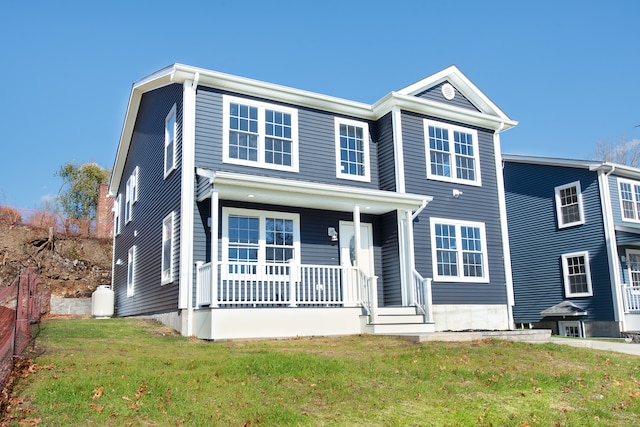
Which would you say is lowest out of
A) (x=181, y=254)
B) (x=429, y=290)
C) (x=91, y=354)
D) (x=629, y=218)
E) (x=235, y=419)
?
(x=235, y=419)

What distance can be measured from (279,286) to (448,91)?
8735 millimetres

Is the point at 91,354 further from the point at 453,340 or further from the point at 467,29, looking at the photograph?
the point at 467,29

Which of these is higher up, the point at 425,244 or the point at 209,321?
the point at 425,244

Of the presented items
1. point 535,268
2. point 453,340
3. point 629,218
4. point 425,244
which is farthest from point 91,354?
point 629,218

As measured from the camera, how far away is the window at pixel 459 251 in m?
15.8

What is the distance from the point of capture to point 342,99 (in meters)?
15.7

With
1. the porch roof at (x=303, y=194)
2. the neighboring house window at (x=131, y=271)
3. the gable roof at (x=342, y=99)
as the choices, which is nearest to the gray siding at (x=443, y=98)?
the gable roof at (x=342, y=99)

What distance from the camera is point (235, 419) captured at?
→ 19.6ft

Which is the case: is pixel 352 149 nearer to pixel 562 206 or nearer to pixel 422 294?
pixel 422 294

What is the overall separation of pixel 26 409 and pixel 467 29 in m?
13.0

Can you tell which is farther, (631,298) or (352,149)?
(631,298)

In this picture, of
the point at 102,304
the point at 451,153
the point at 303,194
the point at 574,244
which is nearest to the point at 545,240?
the point at 574,244

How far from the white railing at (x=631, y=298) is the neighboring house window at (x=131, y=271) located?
53.9 feet

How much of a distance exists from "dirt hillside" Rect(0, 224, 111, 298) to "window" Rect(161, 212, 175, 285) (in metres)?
11.2
